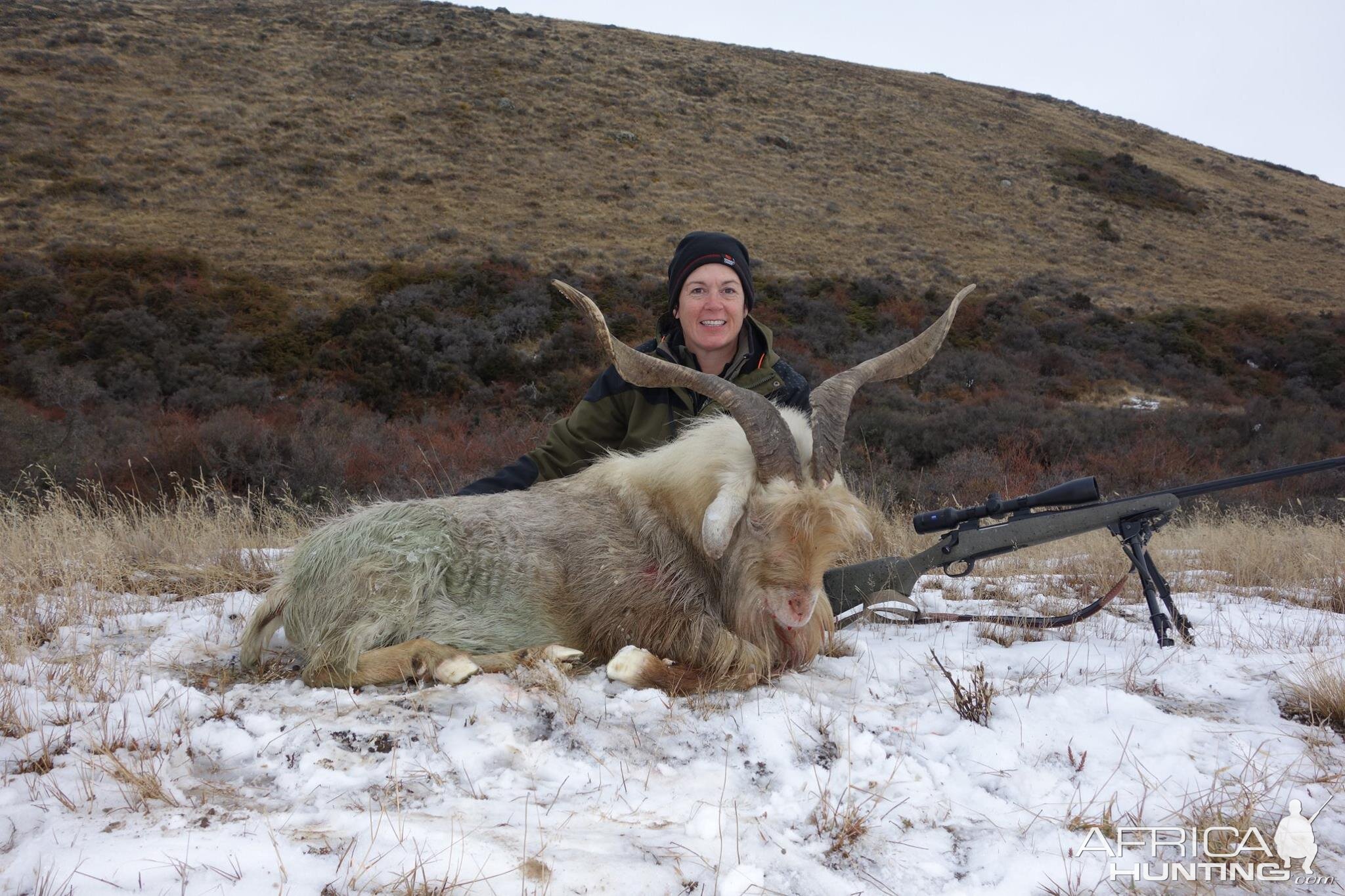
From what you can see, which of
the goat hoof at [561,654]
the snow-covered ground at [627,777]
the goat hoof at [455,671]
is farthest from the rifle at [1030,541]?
the goat hoof at [455,671]

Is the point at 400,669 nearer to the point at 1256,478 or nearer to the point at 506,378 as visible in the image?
the point at 1256,478

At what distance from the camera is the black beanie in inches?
175

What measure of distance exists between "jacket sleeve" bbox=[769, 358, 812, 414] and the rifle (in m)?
1.05

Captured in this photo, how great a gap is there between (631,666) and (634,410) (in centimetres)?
189

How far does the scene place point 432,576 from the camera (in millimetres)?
3178

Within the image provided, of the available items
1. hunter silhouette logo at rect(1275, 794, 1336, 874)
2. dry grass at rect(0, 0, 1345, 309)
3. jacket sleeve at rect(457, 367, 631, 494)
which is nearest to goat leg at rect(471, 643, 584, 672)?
jacket sleeve at rect(457, 367, 631, 494)

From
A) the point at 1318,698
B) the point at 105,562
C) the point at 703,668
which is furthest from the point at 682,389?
the point at 105,562

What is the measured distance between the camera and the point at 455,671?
2910 mm

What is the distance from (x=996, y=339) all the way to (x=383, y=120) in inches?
1127

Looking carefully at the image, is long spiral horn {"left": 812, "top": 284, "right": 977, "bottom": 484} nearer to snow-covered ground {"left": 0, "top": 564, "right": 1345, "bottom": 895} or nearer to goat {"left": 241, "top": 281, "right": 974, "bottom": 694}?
goat {"left": 241, "top": 281, "right": 974, "bottom": 694}

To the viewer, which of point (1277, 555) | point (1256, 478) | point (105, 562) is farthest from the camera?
point (1277, 555)

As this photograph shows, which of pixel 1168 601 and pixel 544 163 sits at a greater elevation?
pixel 544 163

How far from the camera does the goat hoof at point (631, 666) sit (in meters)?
2.92

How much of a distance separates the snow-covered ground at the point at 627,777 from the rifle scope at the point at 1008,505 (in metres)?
0.69
